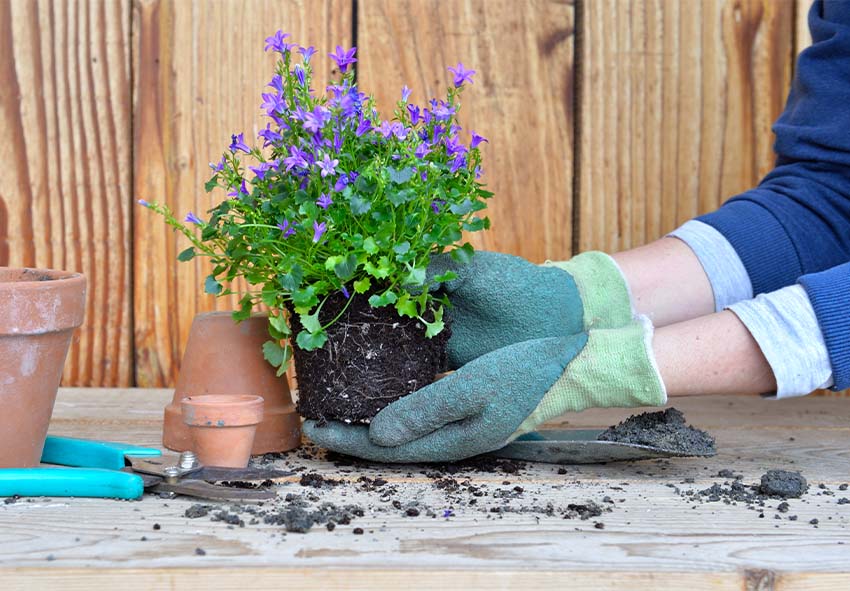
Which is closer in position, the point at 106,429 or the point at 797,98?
the point at 106,429

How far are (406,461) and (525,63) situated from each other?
87 centimetres

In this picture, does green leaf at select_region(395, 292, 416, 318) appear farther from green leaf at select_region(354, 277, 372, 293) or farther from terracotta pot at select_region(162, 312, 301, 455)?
terracotta pot at select_region(162, 312, 301, 455)

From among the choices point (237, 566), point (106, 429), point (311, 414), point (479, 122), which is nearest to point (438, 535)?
point (237, 566)

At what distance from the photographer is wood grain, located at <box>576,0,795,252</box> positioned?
173 cm

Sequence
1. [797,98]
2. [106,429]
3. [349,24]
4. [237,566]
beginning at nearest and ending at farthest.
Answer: [237,566] → [106,429] → [797,98] → [349,24]

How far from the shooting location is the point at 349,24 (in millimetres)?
1700

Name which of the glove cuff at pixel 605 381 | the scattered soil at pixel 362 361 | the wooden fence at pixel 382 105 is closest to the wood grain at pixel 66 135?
the wooden fence at pixel 382 105

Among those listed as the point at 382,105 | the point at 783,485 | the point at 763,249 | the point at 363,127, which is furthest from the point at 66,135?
the point at 783,485

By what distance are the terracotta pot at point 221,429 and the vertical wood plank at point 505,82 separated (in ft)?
2.50

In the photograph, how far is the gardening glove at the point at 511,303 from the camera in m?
1.24

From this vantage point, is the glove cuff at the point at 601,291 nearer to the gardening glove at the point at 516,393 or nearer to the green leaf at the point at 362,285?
the gardening glove at the point at 516,393

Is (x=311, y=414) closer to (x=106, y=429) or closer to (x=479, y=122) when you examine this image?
(x=106, y=429)

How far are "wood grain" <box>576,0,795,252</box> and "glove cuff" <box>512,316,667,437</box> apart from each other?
66cm

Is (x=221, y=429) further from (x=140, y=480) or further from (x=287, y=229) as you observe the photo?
(x=287, y=229)
